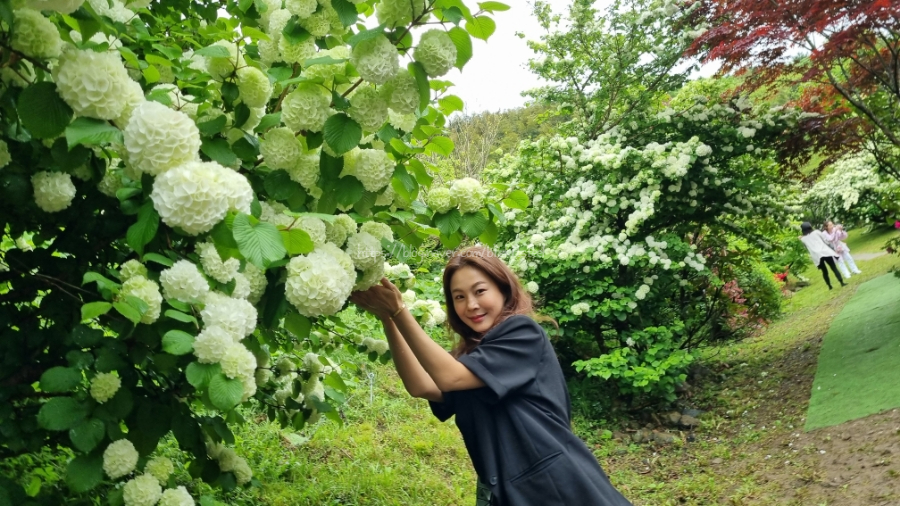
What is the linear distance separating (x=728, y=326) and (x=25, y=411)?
29.1 feet

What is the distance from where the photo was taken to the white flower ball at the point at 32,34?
42.0 inches

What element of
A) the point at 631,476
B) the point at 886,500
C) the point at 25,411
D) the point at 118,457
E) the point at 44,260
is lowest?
the point at 886,500

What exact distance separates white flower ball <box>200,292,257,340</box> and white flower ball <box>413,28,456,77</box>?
621 millimetres

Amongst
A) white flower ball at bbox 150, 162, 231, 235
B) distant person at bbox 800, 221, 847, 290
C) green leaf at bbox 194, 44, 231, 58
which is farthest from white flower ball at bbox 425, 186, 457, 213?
distant person at bbox 800, 221, 847, 290

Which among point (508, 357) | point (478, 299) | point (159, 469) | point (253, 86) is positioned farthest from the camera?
point (478, 299)

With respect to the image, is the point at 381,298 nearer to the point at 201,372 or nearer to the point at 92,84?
the point at 201,372

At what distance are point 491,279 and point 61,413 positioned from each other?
51.1 inches

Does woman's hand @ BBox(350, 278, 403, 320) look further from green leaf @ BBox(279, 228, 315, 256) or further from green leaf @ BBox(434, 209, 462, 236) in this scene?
green leaf @ BBox(279, 228, 315, 256)

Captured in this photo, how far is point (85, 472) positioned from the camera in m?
1.37

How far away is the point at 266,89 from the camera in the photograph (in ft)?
4.59

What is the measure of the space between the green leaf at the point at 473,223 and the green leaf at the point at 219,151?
0.60 m

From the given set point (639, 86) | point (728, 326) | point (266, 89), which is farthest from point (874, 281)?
point (266, 89)

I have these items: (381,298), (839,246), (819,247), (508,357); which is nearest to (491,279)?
(508,357)

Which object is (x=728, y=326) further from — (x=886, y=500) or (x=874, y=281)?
(x=886, y=500)
